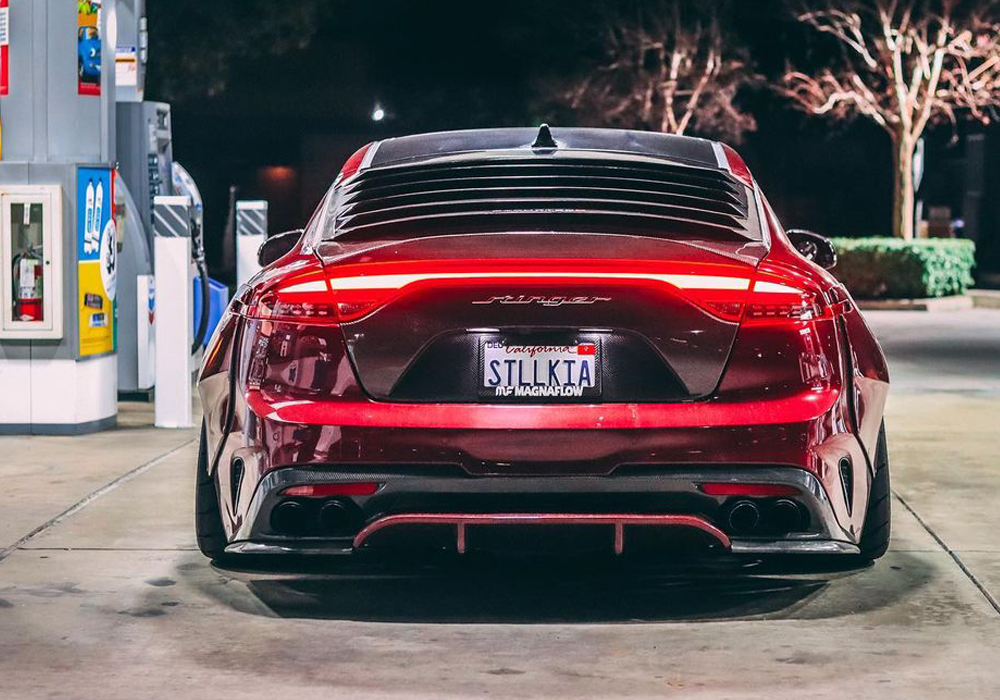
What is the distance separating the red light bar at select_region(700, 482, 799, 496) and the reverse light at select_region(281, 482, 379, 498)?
977 millimetres

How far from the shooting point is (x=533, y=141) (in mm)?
6527

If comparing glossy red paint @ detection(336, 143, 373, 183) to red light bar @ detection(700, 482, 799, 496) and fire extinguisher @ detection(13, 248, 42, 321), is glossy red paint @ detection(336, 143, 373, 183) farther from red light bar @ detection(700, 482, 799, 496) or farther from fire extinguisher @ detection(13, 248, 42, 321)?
fire extinguisher @ detection(13, 248, 42, 321)

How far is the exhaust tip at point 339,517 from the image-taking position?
5.20 meters

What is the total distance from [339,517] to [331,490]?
0.34ft

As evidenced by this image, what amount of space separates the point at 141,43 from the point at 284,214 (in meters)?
32.1

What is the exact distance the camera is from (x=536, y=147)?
6406 mm

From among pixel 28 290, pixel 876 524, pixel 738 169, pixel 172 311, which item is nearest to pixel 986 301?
pixel 172 311

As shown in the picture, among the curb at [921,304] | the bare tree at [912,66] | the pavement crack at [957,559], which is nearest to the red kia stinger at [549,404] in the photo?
the pavement crack at [957,559]

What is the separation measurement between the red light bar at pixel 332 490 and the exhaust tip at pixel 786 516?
120 cm

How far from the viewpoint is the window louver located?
225 inches

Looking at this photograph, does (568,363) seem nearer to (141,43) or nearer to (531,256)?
(531,256)

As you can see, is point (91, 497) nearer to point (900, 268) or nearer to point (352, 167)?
point (352, 167)

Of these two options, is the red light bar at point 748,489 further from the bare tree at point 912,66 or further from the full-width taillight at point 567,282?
the bare tree at point 912,66

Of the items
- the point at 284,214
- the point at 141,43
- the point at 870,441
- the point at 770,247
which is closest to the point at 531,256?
the point at 770,247
